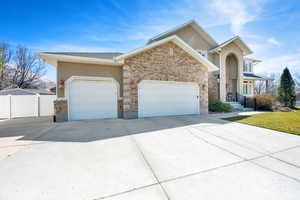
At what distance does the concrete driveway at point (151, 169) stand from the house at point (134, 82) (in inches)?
151

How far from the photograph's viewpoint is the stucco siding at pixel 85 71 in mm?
7254

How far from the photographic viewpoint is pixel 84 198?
1775 millimetres

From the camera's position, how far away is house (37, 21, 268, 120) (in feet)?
24.2

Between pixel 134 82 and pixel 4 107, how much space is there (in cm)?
1031

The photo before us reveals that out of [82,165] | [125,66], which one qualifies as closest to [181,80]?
[125,66]

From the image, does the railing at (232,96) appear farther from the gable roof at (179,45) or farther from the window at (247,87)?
the gable roof at (179,45)

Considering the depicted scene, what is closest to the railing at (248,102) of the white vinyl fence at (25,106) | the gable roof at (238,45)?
the gable roof at (238,45)

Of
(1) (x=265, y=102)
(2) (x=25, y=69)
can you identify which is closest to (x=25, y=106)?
(2) (x=25, y=69)

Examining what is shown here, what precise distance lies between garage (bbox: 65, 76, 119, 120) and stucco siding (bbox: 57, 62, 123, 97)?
25 cm

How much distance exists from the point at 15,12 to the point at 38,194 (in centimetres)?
1157

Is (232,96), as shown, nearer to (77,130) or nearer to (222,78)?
(222,78)

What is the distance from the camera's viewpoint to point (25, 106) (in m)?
10.2

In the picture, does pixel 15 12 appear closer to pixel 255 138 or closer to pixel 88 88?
pixel 88 88

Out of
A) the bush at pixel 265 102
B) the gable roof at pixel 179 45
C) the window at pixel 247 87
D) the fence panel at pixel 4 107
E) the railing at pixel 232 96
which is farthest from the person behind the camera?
the window at pixel 247 87
